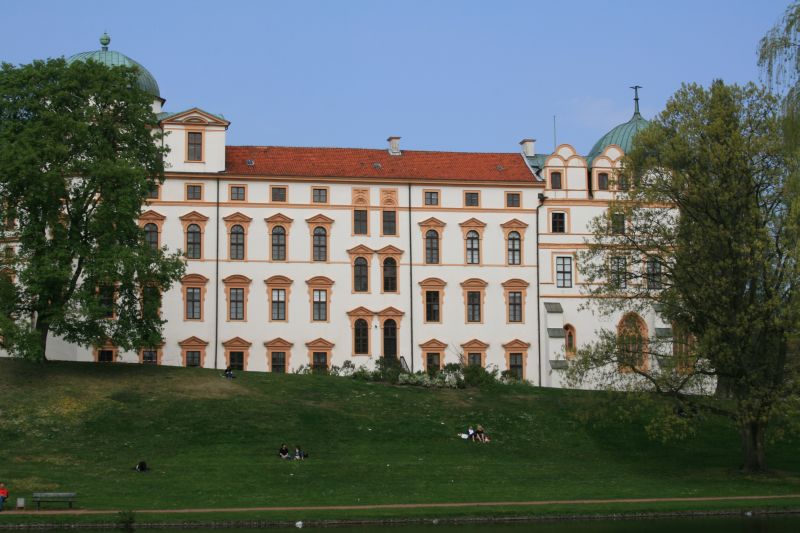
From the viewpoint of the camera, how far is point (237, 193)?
→ 73062mm

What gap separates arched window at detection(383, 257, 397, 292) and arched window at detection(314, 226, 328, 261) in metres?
3.75

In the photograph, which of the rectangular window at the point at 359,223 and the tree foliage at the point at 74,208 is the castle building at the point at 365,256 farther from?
the tree foliage at the point at 74,208

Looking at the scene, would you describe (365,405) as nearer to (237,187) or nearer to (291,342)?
(291,342)

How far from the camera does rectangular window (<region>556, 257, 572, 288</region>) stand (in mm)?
75250

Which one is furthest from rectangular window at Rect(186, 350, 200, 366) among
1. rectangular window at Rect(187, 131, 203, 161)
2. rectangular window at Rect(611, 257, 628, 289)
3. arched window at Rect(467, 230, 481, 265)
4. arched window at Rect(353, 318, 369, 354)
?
rectangular window at Rect(611, 257, 628, 289)

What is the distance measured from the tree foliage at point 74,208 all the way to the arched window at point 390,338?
59.1 ft

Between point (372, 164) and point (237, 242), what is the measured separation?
1021cm

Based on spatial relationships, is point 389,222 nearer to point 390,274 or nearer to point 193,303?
point 390,274

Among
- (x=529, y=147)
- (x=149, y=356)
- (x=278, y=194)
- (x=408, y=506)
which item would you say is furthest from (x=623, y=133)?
(x=408, y=506)

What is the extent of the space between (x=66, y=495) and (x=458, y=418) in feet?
73.4

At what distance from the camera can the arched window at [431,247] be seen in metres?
74.7

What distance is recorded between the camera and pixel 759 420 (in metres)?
44.8

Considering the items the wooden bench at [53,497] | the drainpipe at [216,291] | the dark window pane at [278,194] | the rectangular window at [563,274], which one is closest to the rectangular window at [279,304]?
the drainpipe at [216,291]

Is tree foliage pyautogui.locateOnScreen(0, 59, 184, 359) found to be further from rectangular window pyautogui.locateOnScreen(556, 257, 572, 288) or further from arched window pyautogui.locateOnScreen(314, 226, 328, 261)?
rectangular window pyautogui.locateOnScreen(556, 257, 572, 288)
